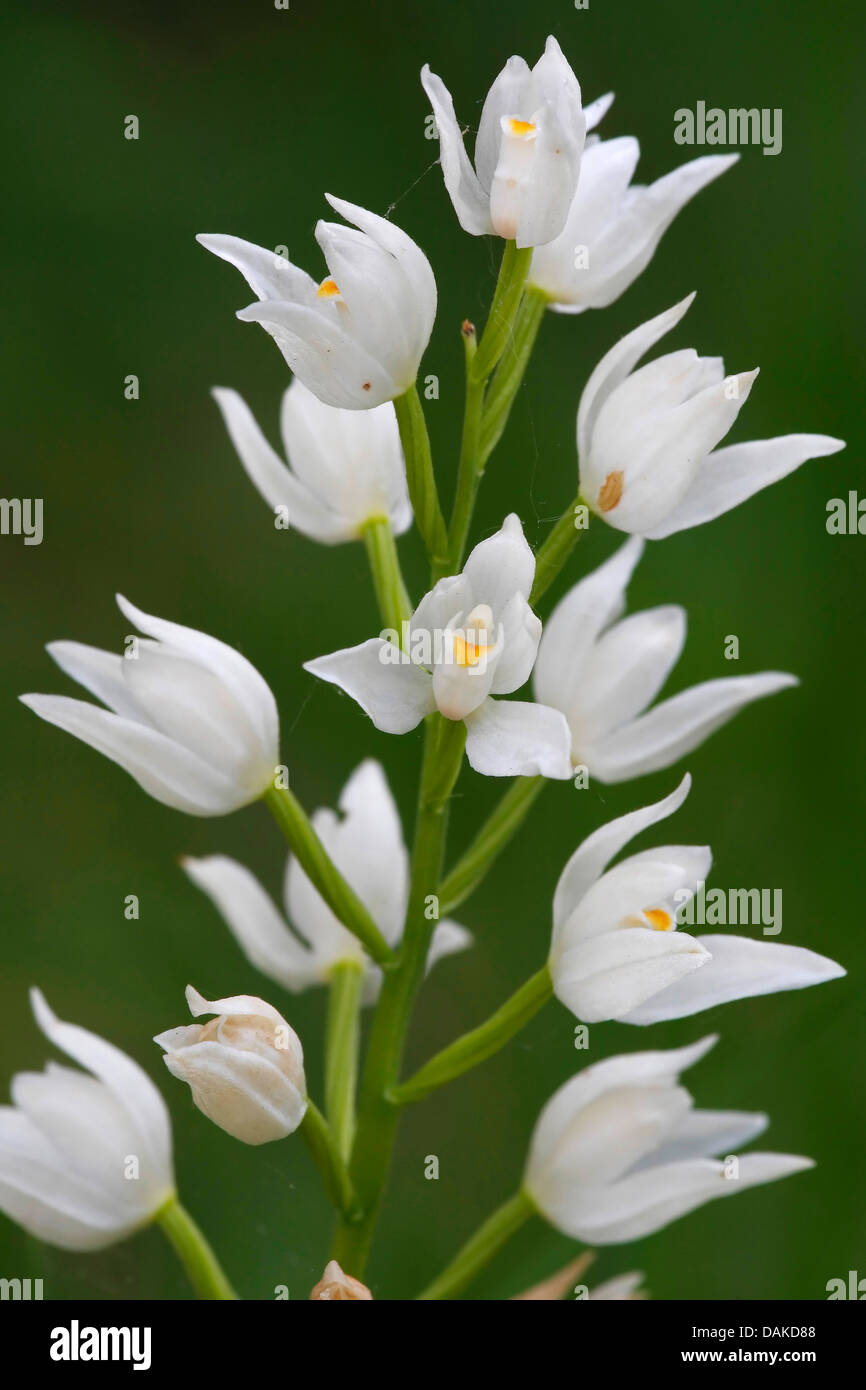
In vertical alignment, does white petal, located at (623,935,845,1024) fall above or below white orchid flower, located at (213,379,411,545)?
below

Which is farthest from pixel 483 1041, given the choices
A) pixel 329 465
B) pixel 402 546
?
pixel 402 546

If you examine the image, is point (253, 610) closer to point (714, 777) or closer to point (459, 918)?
point (459, 918)

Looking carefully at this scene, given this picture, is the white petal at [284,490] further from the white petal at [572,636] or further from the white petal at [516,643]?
the white petal at [516,643]

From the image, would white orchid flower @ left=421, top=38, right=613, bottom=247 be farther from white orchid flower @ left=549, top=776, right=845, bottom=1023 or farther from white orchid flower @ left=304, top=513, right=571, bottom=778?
white orchid flower @ left=549, top=776, right=845, bottom=1023

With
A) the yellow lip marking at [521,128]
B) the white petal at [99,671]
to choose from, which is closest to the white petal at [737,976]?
the white petal at [99,671]

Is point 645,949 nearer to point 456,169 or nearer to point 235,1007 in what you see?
point 235,1007

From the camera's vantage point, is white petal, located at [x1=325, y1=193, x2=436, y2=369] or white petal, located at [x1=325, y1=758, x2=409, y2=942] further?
white petal, located at [x1=325, y1=758, x2=409, y2=942]

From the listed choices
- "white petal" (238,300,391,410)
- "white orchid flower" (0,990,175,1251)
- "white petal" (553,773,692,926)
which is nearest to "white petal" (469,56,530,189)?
"white petal" (238,300,391,410)
